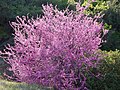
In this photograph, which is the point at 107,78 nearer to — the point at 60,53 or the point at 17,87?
the point at 60,53

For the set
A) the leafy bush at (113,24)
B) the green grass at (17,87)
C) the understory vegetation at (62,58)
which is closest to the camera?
the green grass at (17,87)

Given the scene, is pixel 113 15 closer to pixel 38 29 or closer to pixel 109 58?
pixel 109 58

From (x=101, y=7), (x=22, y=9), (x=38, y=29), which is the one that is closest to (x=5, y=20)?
(x=22, y=9)

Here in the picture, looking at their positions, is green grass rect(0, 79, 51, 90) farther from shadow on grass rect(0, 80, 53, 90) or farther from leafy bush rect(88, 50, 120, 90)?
leafy bush rect(88, 50, 120, 90)

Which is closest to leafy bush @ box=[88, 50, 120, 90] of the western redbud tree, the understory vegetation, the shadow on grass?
the understory vegetation

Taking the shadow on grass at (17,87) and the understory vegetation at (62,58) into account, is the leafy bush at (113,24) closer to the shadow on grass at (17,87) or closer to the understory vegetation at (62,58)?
the understory vegetation at (62,58)

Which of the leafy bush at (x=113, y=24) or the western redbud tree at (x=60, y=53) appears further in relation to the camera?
the leafy bush at (x=113, y=24)

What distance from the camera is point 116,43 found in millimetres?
→ 9594

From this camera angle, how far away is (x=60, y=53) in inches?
231

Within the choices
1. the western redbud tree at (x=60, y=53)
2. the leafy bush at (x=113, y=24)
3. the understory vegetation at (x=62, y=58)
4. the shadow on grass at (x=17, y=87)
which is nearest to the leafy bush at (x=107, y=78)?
the understory vegetation at (x=62, y=58)

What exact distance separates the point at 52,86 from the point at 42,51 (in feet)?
1.99

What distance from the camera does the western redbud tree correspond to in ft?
19.3

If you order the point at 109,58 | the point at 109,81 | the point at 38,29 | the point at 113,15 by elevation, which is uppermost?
the point at 113,15

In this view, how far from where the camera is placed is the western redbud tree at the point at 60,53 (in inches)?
232
